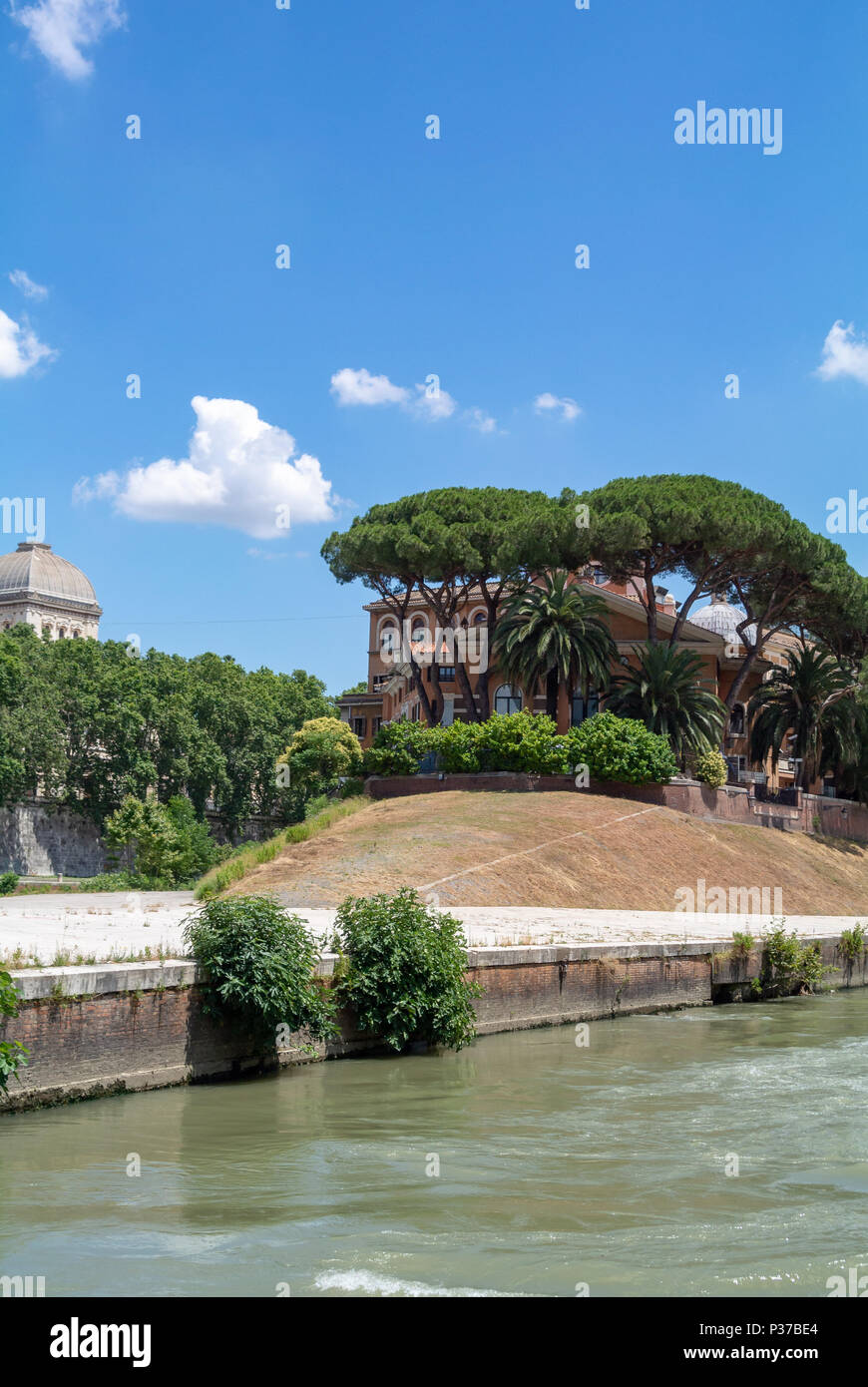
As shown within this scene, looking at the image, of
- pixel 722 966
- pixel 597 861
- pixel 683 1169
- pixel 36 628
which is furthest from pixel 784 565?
pixel 36 628

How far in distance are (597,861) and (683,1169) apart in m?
27.5

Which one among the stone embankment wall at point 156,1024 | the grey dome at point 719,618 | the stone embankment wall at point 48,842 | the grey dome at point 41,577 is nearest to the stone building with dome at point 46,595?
the grey dome at point 41,577

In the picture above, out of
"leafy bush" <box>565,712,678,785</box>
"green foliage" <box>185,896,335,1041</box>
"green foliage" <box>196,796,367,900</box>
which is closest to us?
"green foliage" <box>185,896,335,1041</box>

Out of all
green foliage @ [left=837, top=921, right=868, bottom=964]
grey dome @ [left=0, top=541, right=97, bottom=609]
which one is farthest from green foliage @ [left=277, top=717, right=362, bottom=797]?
grey dome @ [left=0, top=541, right=97, bottom=609]

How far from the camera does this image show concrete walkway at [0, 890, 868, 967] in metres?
15.3

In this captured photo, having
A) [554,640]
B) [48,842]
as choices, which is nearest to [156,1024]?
[554,640]

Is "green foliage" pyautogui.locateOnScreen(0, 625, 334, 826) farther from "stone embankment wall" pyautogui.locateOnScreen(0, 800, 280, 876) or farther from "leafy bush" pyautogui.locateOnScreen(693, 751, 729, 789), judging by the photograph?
"leafy bush" pyautogui.locateOnScreen(693, 751, 729, 789)

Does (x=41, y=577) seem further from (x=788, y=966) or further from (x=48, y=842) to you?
(x=788, y=966)

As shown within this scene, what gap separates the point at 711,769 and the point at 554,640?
7.75 m

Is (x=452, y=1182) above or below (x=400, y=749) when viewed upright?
below

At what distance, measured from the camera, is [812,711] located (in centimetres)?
5584

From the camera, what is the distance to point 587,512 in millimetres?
48562

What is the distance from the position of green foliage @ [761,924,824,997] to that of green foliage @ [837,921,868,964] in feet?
5.85
